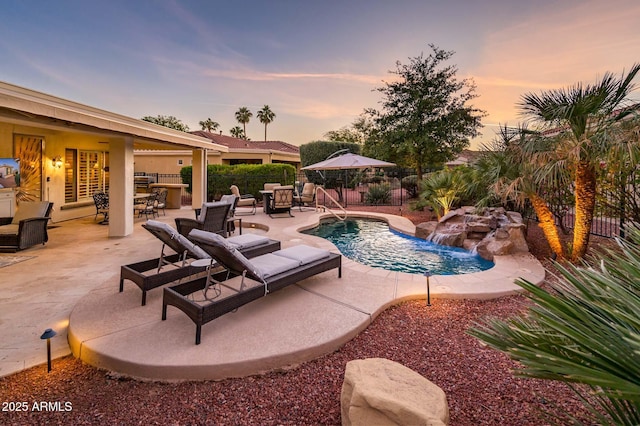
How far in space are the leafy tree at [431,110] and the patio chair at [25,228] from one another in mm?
13030

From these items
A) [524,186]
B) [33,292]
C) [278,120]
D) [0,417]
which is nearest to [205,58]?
[33,292]

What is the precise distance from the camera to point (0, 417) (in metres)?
2.49

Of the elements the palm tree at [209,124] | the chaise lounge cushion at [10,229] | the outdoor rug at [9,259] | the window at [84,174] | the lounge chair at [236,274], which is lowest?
the outdoor rug at [9,259]

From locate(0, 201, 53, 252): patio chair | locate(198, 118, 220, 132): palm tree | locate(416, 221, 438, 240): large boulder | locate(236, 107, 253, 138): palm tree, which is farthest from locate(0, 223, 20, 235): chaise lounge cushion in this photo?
locate(198, 118, 220, 132): palm tree

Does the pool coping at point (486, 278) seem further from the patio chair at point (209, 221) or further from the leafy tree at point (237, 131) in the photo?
the leafy tree at point (237, 131)

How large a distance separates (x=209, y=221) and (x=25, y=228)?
13.7 feet

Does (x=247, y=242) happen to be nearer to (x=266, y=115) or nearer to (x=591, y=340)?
(x=591, y=340)

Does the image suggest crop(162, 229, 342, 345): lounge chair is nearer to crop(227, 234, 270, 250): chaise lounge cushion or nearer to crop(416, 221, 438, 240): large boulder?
crop(227, 234, 270, 250): chaise lounge cushion

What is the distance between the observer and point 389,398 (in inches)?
77.4

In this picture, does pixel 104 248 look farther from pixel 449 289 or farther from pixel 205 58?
pixel 205 58

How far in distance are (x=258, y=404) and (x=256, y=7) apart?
14.3m

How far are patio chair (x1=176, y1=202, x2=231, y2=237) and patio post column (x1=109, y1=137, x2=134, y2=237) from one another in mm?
3288

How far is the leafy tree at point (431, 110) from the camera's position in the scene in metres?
14.5

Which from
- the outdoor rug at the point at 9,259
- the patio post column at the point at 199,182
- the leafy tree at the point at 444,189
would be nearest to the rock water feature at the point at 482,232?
the leafy tree at the point at 444,189
